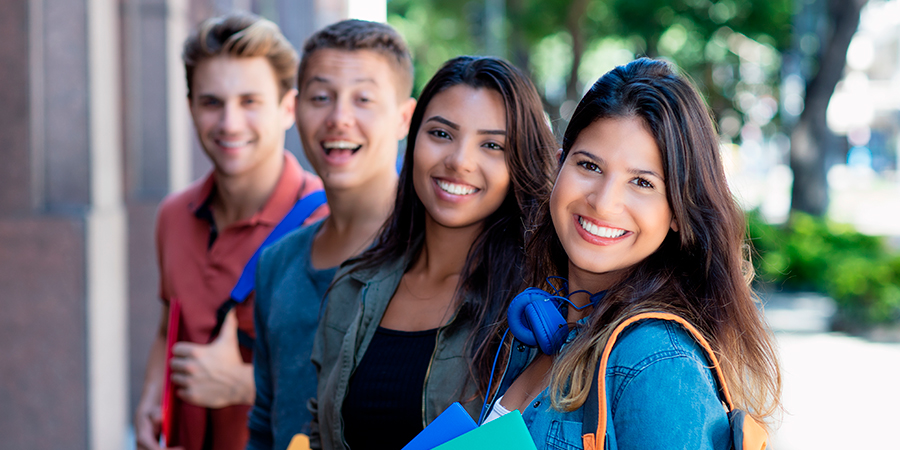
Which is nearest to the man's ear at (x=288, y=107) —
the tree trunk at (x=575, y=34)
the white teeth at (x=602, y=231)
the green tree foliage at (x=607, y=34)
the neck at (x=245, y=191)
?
the neck at (x=245, y=191)

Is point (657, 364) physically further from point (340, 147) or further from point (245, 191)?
point (245, 191)

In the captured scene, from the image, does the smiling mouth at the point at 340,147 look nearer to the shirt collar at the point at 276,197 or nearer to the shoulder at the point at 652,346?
the shirt collar at the point at 276,197

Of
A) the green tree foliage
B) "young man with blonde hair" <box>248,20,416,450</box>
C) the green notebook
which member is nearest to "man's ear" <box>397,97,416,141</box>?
"young man with blonde hair" <box>248,20,416,450</box>

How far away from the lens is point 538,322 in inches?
67.0

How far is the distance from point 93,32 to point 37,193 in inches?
34.2

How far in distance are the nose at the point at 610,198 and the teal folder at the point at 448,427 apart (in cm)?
48

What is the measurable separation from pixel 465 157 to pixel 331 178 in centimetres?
81

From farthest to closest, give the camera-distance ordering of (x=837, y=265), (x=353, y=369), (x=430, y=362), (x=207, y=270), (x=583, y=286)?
(x=837, y=265)
(x=207, y=270)
(x=353, y=369)
(x=430, y=362)
(x=583, y=286)

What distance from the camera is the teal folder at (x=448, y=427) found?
1.57m

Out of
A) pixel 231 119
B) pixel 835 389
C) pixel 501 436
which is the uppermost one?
pixel 231 119

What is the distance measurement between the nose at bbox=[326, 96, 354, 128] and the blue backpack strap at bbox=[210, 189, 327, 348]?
480 mm

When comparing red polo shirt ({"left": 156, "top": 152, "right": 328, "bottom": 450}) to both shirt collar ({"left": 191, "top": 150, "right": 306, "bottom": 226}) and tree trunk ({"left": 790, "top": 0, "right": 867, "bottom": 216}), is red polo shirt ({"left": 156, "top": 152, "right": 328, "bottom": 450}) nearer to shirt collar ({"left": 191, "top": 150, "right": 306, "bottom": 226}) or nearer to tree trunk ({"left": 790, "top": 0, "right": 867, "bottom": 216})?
shirt collar ({"left": 191, "top": 150, "right": 306, "bottom": 226})

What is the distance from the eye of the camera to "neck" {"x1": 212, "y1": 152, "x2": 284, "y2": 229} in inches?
130

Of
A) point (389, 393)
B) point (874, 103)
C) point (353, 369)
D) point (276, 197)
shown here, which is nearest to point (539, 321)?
point (389, 393)
